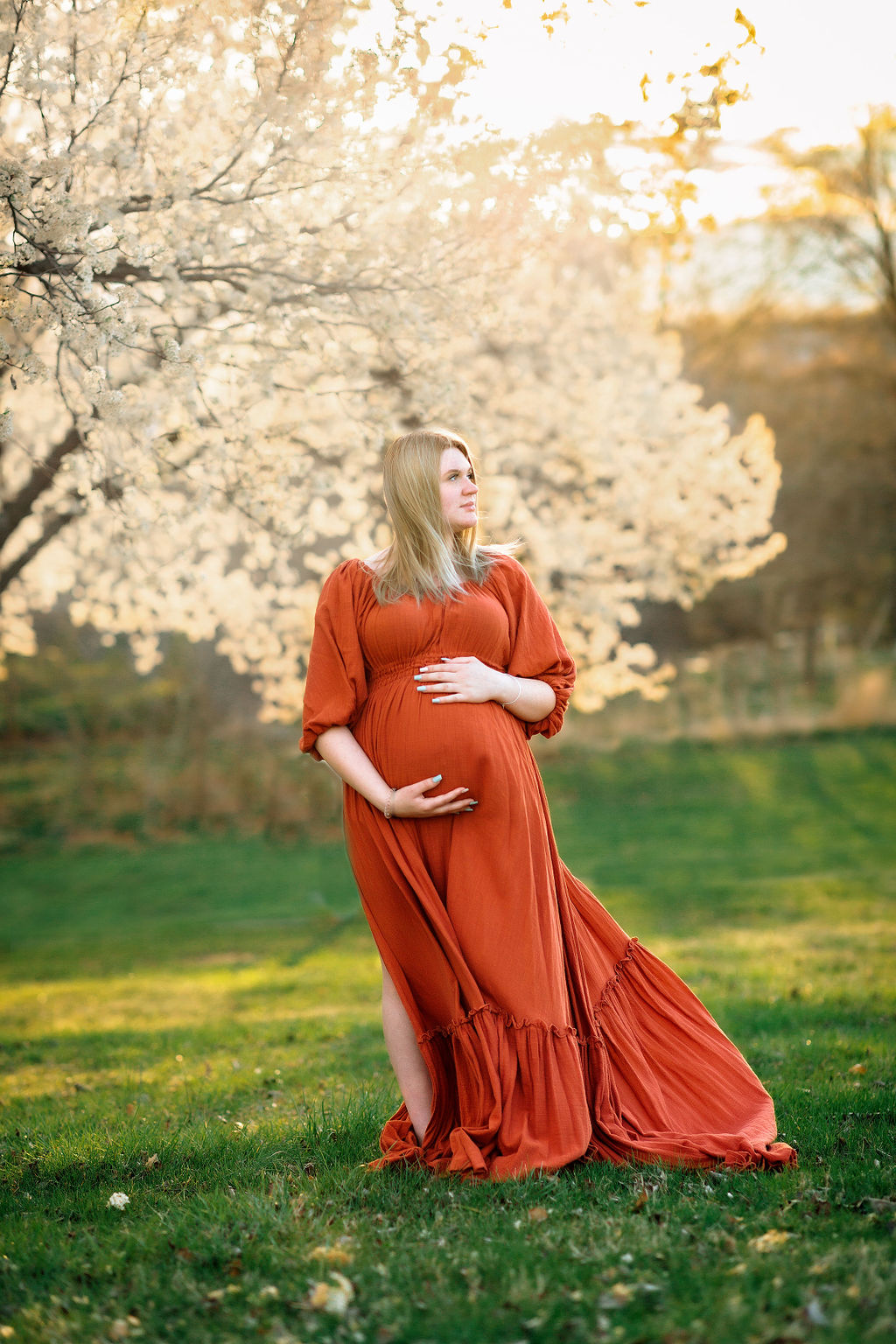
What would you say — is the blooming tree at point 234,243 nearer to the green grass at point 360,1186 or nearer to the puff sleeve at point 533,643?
the puff sleeve at point 533,643

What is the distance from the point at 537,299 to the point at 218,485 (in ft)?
18.5

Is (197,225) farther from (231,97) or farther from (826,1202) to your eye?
(826,1202)

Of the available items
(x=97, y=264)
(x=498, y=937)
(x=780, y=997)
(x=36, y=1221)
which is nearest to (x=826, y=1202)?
(x=498, y=937)

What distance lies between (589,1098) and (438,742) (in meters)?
1.20

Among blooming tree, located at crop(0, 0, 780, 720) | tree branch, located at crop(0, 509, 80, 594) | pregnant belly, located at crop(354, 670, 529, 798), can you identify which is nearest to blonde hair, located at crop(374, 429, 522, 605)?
pregnant belly, located at crop(354, 670, 529, 798)

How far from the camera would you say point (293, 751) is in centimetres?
1539

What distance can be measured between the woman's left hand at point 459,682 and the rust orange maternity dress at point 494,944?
0.03 metres

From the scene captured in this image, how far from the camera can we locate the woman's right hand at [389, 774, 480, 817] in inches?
127

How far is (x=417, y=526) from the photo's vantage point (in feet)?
11.1

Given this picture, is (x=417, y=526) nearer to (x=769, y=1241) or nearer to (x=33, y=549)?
(x=769, y=1241)

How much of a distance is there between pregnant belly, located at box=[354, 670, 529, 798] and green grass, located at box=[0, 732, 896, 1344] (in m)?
1.15

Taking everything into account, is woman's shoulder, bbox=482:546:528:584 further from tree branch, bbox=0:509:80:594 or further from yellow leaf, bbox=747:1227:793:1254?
tree branch, bbox=0:509:80:594

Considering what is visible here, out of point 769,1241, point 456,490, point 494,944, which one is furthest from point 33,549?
point 769,1241

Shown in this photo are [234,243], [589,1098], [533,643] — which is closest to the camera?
[589,1098]
